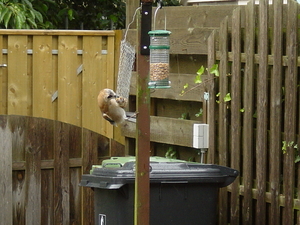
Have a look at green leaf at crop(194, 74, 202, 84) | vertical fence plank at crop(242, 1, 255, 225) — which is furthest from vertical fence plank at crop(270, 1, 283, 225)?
green leaf at crop(194, 74, 202, 84)

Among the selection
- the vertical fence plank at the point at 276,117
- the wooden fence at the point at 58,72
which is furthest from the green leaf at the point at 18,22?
the vertical fence plank at the point at 276,117

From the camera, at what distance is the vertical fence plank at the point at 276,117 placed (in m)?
4.84

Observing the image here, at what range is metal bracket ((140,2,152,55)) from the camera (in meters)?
3.83

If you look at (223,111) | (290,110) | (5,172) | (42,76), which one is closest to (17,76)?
(42,76)

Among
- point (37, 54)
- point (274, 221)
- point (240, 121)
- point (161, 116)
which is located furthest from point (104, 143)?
point (274, 221)

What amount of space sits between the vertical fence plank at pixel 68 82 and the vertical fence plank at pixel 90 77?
0.06 m

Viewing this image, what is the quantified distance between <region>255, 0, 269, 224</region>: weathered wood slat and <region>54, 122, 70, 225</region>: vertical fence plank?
1989 mm

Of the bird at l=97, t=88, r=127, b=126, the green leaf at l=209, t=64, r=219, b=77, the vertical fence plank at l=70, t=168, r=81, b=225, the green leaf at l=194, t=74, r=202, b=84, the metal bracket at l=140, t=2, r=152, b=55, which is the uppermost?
the metal bracket at l=140, t=2, r=152, b=55

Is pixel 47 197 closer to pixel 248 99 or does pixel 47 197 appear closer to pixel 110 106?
pixel 110 106

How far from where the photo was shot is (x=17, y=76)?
6273 millimetres

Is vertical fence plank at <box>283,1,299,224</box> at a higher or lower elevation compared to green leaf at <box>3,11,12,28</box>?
lower

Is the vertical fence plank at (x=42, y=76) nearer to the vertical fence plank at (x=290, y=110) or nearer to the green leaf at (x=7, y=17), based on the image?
the green leaf at (x=7, y=17)

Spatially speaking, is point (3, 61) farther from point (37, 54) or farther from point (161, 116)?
point (161, 116)

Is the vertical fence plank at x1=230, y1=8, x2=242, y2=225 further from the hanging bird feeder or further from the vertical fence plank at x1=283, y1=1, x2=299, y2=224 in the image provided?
the hanging bird feeder
